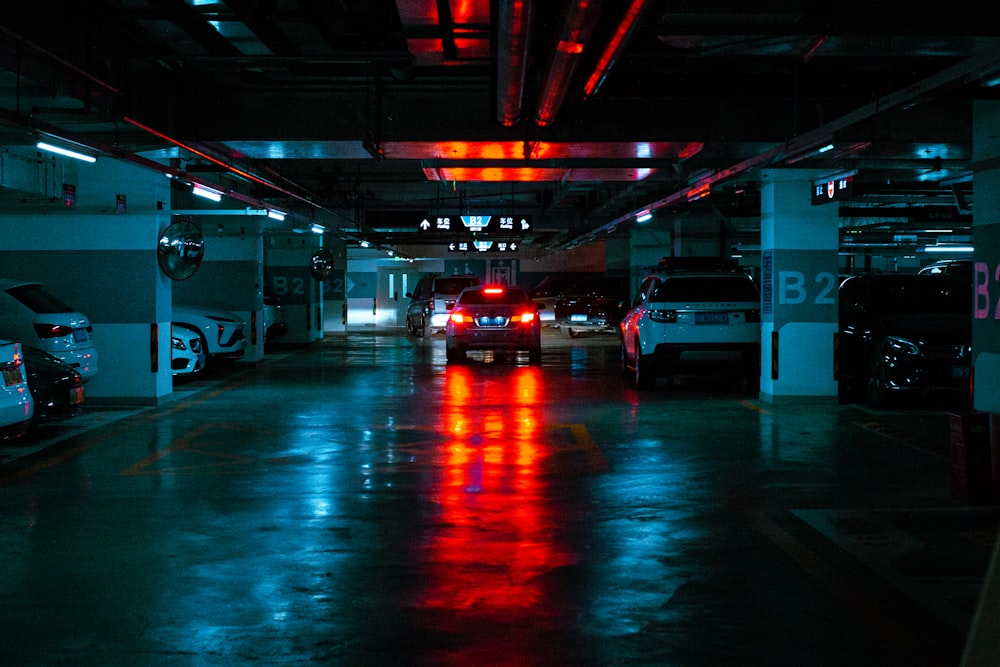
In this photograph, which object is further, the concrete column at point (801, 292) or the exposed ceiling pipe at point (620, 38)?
the concrete column at point (801, 292)

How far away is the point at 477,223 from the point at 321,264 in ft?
15.2

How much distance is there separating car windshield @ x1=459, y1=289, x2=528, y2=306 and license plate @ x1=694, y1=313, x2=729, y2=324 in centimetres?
625

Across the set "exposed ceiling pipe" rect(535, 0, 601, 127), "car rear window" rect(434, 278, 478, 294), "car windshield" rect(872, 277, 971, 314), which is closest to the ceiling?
"exposed ceiling pipe" rect(535, 0, 601, 127)

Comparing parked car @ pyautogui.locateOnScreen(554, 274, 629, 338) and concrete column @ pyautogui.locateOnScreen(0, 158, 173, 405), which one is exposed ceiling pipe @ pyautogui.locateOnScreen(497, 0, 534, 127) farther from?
parked car @ pyautogui.locateOnScreen(554, 274, 629, 338)

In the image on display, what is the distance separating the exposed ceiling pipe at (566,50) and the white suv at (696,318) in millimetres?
5761

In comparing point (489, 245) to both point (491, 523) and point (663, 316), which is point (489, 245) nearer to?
point (663, 316)

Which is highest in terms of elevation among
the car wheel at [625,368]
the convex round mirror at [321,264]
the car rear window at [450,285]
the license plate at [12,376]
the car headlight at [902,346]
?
the convex round mirror at [321,264]

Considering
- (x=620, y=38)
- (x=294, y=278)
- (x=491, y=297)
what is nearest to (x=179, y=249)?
(x=491, y=297)

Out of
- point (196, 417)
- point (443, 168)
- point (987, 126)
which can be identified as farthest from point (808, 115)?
point (196, 417)

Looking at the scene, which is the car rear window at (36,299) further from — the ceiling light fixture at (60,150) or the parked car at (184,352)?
the parked car at (184,352)

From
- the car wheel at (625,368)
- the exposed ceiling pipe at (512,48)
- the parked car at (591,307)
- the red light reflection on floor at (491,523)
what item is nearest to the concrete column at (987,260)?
the red light reflection on floor at (491,523)

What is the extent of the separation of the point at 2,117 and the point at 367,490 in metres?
4.05

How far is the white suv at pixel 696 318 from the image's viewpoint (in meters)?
15.7

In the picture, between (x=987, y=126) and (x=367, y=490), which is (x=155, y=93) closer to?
(x=367, y=490)
